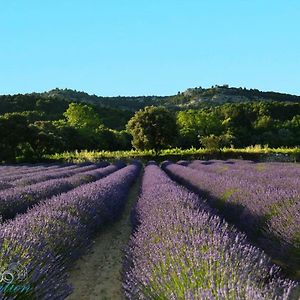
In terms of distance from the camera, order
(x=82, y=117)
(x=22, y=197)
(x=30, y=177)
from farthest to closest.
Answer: (x=82, y=117) → (x=30, y=177) → (x=22, y=197)

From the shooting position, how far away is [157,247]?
315cm

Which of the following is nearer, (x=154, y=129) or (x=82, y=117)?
(x=154, y=129)

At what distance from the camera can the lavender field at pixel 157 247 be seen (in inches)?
94.2

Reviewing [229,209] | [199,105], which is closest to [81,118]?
[199,105]

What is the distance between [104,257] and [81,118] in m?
57.9

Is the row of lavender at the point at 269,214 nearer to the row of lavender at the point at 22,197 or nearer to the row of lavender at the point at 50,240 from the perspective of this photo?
the row of lavender at the point at 50,240

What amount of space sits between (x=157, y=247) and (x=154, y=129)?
33413mm

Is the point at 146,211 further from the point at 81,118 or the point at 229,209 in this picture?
the point at 81,118

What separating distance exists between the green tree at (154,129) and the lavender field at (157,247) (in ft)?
92.2

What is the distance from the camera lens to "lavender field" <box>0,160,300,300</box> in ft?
7.85

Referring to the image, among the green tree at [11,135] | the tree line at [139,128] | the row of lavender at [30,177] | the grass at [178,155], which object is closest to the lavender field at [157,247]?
the row of lavender at [30,177]

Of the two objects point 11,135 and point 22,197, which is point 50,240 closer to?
point 22,197

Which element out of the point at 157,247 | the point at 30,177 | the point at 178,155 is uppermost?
the point at 157,247

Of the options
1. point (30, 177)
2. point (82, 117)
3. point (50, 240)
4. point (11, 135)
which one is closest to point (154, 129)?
point (11, 135)
